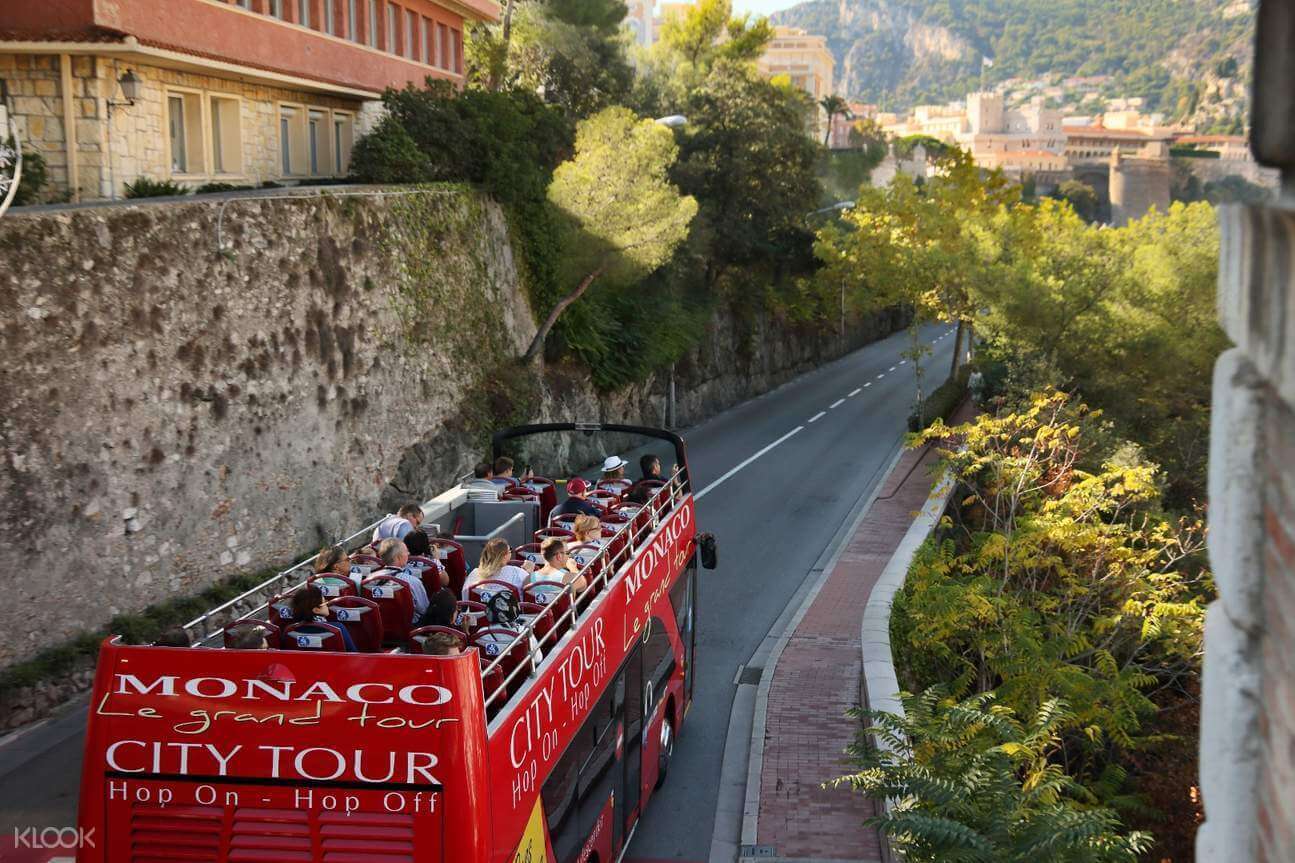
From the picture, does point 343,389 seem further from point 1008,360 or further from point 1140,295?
point 1140,295

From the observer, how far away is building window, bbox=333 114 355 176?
28953 millimetres

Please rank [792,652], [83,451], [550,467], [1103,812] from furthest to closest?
[550,467] < [792,652] < [83,451] < [1103,812]

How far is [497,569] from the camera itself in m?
9.41

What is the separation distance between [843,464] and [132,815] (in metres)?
27.3

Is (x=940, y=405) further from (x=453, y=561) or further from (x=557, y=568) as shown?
(x=557, y=568)

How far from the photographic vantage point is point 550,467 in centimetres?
2720

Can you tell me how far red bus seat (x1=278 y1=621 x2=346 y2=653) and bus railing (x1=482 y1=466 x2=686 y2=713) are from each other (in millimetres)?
935

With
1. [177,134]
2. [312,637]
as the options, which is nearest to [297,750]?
[312,637]

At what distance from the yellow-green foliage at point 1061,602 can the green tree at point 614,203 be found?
10339 mm

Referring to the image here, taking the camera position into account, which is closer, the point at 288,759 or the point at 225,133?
the point at 288,759

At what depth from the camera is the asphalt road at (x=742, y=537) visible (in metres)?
11.8

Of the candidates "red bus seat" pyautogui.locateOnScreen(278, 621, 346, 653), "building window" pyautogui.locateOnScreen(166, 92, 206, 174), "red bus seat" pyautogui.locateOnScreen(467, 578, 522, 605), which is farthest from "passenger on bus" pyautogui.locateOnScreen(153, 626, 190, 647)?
"building window" pyautogui.locateOnScreen(166, 92, 206, 174)

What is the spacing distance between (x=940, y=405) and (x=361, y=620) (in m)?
29.2

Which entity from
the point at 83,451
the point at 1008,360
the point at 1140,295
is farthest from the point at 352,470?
the point at 1140,295
